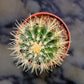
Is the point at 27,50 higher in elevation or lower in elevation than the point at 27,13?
lower

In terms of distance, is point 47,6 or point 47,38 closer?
point 47,38

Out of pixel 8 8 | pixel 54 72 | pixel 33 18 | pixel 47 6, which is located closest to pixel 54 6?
pixel 47 6

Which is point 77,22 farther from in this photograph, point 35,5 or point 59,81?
point 59,81

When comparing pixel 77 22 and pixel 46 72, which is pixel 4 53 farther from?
pixel 77 22

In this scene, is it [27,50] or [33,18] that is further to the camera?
[33,18]

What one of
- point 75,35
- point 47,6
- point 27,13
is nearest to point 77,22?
point 75,35

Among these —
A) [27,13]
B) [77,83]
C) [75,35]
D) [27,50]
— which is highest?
[27,13]

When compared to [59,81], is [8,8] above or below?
above

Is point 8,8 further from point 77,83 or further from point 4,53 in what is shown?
point 77,83
